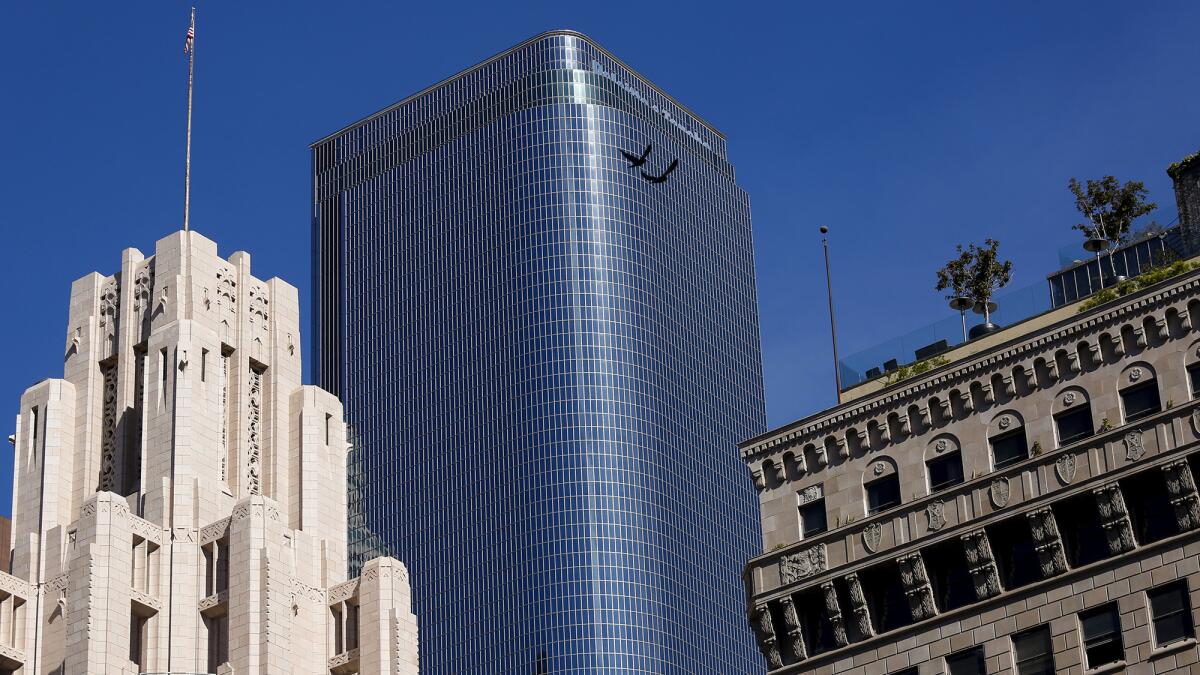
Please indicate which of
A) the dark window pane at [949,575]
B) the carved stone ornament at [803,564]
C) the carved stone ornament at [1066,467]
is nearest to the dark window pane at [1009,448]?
the carved stone ornament at [1066,467]

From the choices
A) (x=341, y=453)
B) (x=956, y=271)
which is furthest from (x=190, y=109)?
(x=956, y=271)

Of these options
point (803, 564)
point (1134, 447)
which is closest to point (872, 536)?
point (803, 564)

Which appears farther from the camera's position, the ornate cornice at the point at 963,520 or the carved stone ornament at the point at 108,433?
the carved stone ornament at the point at 108,433

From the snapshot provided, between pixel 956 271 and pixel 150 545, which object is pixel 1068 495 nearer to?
pixel 956 271

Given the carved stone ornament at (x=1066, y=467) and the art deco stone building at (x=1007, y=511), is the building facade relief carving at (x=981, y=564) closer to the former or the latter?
the art deco stone building at (x=1007, y=511)

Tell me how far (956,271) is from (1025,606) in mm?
17254

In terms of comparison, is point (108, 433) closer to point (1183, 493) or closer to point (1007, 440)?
point (1007, 440)

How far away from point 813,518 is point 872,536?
316 cm

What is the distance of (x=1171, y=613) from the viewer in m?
66.2

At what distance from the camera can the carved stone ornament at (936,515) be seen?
236 ft

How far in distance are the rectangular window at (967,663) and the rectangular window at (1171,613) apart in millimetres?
5741

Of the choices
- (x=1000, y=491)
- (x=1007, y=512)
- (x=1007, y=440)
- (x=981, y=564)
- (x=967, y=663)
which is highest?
(x=1007, y=440)

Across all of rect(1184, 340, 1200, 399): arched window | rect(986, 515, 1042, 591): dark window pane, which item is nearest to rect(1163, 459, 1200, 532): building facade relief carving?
rect(1184, 340, 1200, 399): arched window

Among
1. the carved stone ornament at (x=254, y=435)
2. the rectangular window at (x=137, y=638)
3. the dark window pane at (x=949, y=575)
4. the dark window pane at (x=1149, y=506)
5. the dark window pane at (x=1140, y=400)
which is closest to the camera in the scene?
the dark window pane at (x=1149, y=506)
